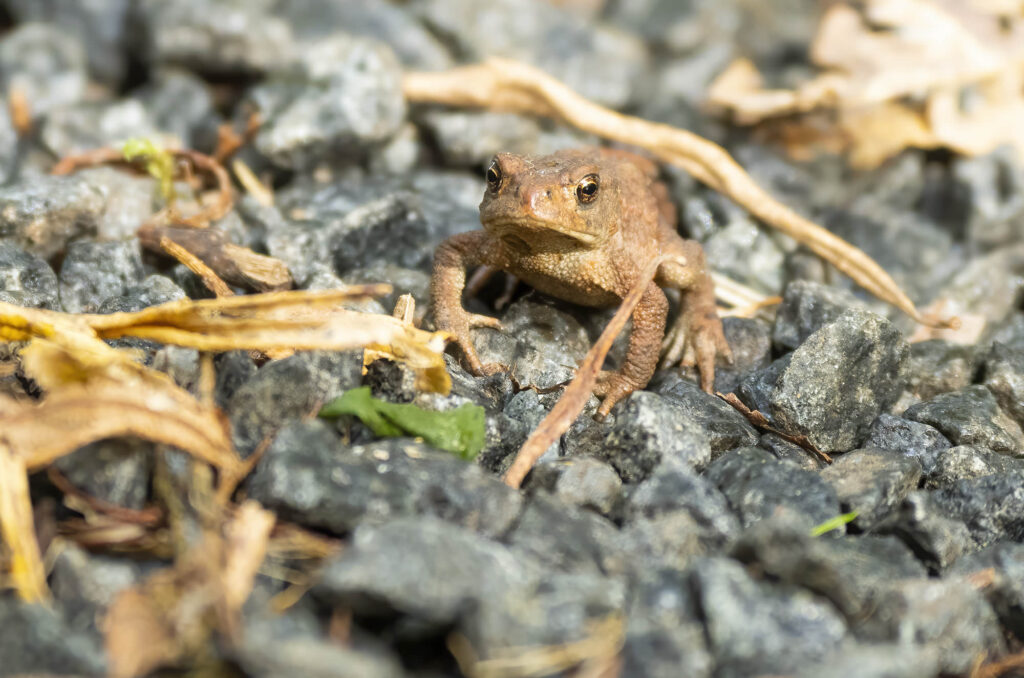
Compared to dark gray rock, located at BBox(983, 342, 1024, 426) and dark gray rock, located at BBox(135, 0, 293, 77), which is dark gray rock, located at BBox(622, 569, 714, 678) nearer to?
dark gray rock, located at BBox(983, 342, 1024, 426)

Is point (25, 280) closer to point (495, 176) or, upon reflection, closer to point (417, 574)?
point (495, 176)

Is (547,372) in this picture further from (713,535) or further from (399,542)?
(399,542)

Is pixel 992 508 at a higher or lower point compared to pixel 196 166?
higher

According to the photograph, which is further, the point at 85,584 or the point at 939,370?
the point at 939,370

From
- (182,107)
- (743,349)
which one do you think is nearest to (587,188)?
(743,349)

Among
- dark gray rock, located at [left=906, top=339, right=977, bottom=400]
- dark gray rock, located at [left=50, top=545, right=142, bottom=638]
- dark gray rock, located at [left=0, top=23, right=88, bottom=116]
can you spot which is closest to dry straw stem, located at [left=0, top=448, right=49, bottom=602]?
dark gray rock, located at [left=50, top=545, right=142, bottom=638]
